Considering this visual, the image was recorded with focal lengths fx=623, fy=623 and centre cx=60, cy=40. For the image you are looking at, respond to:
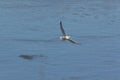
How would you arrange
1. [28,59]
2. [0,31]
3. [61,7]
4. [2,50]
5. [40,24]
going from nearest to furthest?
[28,59] → [2,50] → [0,31] → [40,24] → [61,7]

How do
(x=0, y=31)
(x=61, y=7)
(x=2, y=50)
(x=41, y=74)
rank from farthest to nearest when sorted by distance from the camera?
(x=61, y=7) → (x=0, y=31) → (x=2, y=50) → (x=41, y=74)

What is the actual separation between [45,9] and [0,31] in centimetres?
930

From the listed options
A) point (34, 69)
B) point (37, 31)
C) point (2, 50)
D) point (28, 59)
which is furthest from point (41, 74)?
point (37, 31)

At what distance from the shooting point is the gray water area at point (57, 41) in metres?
26.1

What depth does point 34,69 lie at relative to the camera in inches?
1046

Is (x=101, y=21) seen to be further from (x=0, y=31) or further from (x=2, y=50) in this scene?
(x=2, y=50)

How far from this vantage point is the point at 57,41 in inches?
1316

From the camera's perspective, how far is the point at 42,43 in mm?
32906

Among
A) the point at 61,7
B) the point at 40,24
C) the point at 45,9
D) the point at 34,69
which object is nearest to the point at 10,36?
the point at 40,24

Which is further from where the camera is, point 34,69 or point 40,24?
point 40,24

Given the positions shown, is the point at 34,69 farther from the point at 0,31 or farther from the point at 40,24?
the point at 40,24

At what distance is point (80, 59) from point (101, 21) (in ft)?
42.5

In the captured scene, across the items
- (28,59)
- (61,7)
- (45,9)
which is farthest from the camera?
(61,7)

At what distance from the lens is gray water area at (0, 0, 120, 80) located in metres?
26.1
